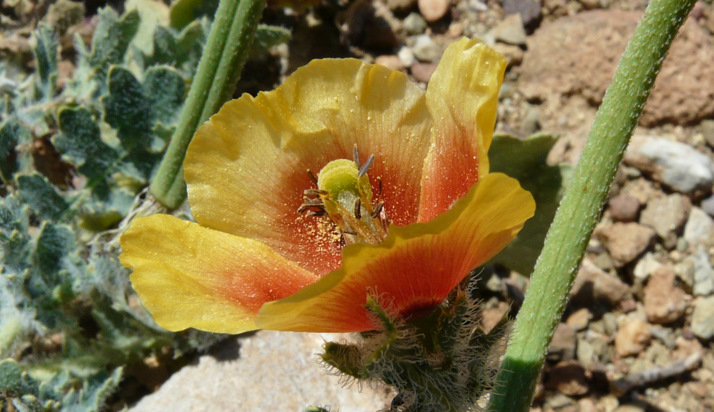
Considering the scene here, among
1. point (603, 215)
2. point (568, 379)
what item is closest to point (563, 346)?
point (568, 379)

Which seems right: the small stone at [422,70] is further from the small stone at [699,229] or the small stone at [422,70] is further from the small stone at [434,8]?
the small stone at [699,229]

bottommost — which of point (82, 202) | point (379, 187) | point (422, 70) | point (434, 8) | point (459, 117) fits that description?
point (82, 202)

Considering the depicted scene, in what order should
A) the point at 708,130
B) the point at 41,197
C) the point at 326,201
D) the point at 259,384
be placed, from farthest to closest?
the point at 708,130 < the point at 41,197 < the point at 259,384 < the point at 326,201

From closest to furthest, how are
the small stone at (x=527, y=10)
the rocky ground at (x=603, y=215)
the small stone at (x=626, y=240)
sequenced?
the rocky ground at (x=603, y=215)
the small stone at (x=626, y=240)
the small stone at (x=527, y=10)

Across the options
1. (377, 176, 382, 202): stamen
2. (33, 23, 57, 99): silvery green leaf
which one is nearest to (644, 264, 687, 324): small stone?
(377, 176, 382, 202): stamen

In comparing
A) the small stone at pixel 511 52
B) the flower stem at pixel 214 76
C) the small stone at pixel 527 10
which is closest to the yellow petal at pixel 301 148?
the flower stem at pixel 214 76

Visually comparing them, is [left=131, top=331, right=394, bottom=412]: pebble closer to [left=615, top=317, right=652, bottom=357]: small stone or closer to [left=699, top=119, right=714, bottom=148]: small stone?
[left=615, top=317, right=652, bottom=357]: small stone

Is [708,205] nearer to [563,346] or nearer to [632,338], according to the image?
[632,338]

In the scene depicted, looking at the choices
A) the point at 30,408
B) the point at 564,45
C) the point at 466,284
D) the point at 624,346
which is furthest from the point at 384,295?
the point at 564,45
